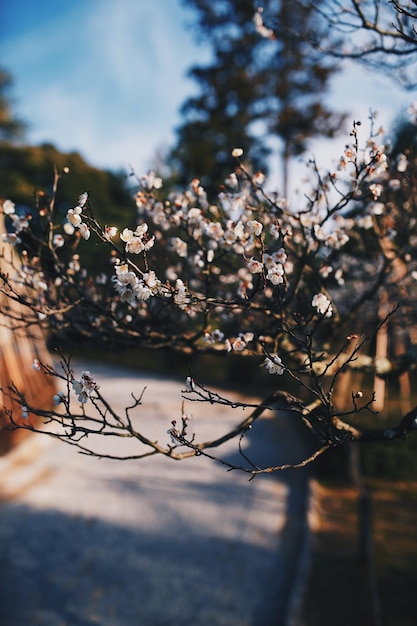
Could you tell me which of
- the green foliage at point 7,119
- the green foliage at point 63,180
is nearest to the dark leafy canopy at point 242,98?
the green foliage at point 63,180

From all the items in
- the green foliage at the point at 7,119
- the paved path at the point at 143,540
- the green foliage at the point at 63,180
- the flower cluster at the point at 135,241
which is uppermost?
the green foliage at the point at 7,119

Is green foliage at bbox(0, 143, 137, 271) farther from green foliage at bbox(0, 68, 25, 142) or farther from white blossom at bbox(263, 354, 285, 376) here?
white blossom at bbox(263, 354, 285, 376)

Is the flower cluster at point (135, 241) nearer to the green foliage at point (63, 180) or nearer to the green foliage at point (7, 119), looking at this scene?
the green foliage at point (63, 180)

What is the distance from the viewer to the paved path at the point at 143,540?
4.47 metres

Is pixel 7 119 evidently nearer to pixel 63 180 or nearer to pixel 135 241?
pixel 63 180

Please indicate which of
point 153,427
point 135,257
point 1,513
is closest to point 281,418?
point 153,427

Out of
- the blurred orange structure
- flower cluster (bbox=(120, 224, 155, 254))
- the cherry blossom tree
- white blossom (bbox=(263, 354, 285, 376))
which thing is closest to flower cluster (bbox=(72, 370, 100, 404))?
the cherry blossom tree

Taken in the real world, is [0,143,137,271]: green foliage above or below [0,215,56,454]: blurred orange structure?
above

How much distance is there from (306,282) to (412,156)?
6.87 ft

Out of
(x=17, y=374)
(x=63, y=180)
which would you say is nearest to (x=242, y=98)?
(x=63, y=180)

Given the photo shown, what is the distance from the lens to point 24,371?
865cm

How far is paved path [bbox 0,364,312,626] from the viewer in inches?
176

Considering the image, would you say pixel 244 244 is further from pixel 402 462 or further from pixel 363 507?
pixel 402 462

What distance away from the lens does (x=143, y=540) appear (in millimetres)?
5633
